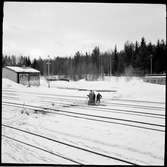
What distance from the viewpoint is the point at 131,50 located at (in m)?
56.4

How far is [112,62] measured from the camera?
58312 mm

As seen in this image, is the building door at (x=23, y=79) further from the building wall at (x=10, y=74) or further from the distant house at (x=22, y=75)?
the building wall at (x=10, y=74)

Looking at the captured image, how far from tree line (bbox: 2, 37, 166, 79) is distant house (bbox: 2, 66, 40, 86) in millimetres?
3477

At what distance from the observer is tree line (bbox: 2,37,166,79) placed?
4116cm

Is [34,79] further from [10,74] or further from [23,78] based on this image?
[10,74]

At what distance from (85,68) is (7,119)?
166 feet

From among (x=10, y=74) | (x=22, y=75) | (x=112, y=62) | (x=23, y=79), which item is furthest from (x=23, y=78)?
(x=112, y=62)

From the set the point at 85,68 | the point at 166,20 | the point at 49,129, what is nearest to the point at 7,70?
the point at 85,68

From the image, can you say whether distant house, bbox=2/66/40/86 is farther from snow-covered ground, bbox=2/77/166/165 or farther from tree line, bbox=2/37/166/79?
snow-covered ground, bbox=2/77/166/165

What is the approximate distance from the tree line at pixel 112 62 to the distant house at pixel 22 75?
3.48 meters

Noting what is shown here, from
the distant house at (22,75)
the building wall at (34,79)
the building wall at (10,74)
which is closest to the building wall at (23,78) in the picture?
the distant house at (22,75)

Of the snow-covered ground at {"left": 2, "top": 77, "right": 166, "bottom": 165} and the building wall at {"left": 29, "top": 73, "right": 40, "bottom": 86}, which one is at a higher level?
the building wall at {"left": 29, "top": 73, "right": 40, "bottom": 86}

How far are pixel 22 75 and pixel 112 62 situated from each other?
30377 mm

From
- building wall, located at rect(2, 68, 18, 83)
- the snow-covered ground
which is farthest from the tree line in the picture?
the snow-covered ground
